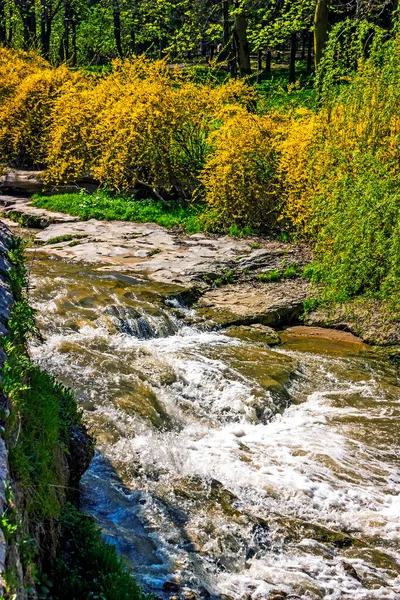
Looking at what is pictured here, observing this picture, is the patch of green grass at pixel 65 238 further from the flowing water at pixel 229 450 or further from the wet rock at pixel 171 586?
the wet rock at pixel 171 586

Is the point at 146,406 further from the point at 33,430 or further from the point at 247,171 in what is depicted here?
the point at 247,171

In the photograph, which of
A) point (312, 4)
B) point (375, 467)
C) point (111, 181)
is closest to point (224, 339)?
point (375, 467)

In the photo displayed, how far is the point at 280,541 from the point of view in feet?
16.8

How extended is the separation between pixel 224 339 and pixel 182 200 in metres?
7.36

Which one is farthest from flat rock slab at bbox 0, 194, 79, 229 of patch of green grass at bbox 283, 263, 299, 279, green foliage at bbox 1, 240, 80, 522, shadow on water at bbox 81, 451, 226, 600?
green foliage at bbox 1, 240, 80, 522

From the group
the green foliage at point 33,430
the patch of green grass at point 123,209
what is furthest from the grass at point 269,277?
the green foliage at point 33,430

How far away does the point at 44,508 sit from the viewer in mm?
3273

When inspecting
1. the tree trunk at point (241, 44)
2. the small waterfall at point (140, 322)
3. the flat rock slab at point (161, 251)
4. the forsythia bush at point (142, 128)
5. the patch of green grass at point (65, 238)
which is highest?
the tree trunk at point (241, 44)

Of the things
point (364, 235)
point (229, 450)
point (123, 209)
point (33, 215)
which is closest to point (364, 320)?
point (364, 235)

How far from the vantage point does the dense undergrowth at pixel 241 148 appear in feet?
29.6

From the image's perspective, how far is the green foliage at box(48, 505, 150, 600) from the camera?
3418 millimetres

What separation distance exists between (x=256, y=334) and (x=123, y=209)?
23.2 feet

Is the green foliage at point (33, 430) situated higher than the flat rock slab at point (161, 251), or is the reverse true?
the green foliage at point (33, 430)

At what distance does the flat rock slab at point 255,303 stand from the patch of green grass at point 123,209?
3.38 m
